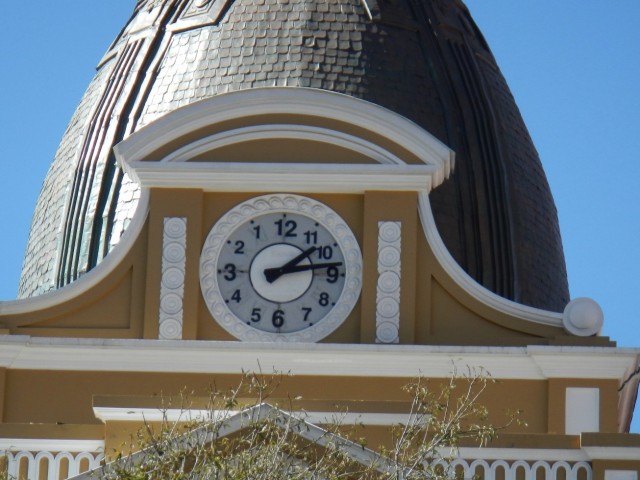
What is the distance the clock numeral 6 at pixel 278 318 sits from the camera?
34438mm

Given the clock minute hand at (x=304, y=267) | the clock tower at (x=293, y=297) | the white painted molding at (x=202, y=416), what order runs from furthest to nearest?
the clock minute hand at (x=304, y=267)
the clock tower at (x=293, y=297)
the white painted molding at (x=202, y=416)

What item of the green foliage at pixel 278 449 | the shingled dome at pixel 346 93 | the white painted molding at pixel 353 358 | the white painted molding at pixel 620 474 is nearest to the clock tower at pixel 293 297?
the white painted molding at pixel 353 358

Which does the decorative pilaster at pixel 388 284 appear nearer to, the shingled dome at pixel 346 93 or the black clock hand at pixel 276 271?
the black clock hand at pixel 276 271

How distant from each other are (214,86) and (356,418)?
32.5ft

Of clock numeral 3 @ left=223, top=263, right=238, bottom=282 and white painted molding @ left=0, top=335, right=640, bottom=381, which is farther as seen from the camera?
clock numeral 3 @ left=223, top=263, right=238, bottom=282

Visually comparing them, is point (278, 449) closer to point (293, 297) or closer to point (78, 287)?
point (293, 297)

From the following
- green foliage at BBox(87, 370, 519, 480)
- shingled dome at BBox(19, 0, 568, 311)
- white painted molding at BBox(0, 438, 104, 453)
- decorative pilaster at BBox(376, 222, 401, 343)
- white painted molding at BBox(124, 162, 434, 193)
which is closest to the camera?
green foliage at BBox(87, 370, 519, 480)

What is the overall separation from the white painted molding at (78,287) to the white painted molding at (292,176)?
624mm

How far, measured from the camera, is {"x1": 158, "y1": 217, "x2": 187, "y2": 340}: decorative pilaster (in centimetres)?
3447

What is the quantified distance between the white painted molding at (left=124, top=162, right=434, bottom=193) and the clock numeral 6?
150 centimetres

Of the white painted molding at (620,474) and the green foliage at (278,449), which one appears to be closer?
the green foliage at (278,449)

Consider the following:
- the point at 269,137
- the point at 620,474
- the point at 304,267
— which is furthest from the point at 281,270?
the point at 620,474

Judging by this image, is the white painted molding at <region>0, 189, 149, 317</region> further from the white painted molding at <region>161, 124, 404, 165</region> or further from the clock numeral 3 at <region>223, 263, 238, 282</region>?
the clock numeral 3 at <region>223, 263, 238, 282</region>

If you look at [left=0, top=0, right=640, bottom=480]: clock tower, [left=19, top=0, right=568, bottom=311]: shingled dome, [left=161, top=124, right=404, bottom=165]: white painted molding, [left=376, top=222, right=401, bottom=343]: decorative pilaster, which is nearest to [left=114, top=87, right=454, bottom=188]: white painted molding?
[left=0, top=0, right=640, bottom=480]: clock tower
